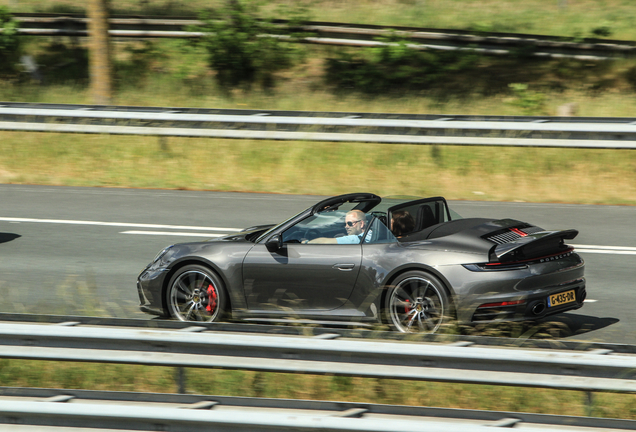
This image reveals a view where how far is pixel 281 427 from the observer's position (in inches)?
166

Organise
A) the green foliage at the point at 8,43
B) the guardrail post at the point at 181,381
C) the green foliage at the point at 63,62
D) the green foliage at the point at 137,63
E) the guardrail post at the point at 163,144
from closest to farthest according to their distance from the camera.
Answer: the guardrail post at the point at 181,381, the guardrail post at the point at 163,144, the green foliage at the point at 137,63, the green foliage at the point at 63,62, the green foliage at the point at 8,43

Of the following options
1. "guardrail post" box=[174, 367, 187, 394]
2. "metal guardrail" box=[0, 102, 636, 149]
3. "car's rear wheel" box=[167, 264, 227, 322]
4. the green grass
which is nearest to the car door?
"car's rear wheel" box=[167, 264, 227, 322]

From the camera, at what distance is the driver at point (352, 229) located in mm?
6891

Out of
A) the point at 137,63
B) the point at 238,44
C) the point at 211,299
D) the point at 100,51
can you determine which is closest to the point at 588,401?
the point at 211,299

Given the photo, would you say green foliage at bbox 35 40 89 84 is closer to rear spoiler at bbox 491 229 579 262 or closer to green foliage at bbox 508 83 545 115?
green foliage at bbox 508 83 545 115

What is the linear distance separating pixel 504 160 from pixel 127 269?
24.2ft

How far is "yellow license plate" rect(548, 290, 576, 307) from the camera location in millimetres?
6340

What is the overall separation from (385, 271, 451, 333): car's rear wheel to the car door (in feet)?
1.27

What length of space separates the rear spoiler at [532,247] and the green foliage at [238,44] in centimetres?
1446

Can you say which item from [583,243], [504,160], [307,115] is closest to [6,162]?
[307,115]

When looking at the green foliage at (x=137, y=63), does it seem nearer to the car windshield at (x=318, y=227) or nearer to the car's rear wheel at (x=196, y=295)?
the car's rear wheel at (x=196, y=295)

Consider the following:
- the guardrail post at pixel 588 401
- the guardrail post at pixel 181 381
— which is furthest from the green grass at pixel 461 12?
the guardrail post at pixel 181 381

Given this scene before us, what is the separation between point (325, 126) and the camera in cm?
1425

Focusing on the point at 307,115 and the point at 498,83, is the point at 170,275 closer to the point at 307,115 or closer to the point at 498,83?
the point at 307,115
